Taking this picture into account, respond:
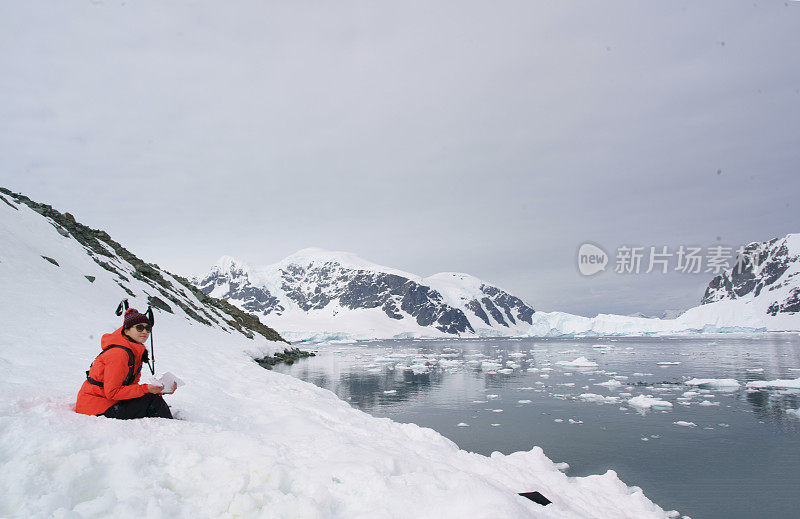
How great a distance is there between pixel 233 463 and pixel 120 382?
188cm

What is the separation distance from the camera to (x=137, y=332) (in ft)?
18.0

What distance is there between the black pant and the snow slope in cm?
19

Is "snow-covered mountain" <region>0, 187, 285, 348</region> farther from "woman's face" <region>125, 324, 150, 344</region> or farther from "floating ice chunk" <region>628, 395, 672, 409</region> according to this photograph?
"floating ice chunk" <region>628, 395, 672, 409</region>

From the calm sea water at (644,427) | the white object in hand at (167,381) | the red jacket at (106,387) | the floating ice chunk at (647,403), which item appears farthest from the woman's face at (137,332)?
the floating ice chunk at (647,403)

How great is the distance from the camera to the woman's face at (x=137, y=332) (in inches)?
215

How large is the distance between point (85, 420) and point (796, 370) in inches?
1810

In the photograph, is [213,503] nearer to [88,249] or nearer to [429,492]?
[429,492]

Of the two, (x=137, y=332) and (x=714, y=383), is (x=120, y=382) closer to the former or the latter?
(x=137, y=332)

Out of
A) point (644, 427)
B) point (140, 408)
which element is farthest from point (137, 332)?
point (644, 427)

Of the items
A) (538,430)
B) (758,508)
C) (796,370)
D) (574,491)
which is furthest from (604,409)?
(796,370)

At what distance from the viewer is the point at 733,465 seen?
11523 millimetres

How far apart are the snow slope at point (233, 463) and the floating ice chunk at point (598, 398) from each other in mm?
13019

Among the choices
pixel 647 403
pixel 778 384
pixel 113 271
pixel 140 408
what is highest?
pixel 113 271

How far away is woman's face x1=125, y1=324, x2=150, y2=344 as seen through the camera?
17.9 ft
